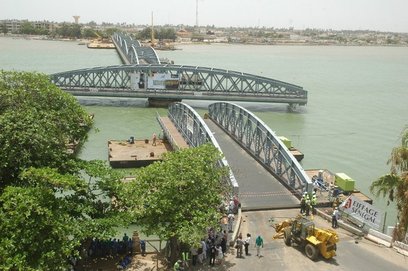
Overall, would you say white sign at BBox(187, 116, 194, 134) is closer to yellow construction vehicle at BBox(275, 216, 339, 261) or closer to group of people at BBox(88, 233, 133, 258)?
group of people at BBox(88, 233, 133, 258)

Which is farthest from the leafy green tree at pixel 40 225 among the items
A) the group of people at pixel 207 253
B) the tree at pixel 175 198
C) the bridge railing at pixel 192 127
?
the bridge railing at pixel 192 127

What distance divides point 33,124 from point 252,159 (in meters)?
16.1

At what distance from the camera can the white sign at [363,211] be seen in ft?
66.7

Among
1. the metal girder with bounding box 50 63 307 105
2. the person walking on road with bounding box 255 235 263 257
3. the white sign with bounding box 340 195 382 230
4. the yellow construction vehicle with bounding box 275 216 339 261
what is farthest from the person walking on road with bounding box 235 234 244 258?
the metal girder with bounding box 50 63 307 105

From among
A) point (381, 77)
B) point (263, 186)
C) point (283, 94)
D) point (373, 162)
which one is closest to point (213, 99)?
point (283, 94)

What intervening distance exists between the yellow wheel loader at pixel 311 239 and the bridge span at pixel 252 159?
3684 mm

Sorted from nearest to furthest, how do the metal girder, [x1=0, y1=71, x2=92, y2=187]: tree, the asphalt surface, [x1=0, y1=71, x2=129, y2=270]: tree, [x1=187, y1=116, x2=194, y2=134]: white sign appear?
1. [x1=0, y1=71, x2=129, y2=270]: tree
2. [x1=0, y1=71, x2=92, y2=187]: tree
3. the asphalt surface
4. [x1=187, y1=116, x2=194, y2=134]: white sign
5. the metal girder

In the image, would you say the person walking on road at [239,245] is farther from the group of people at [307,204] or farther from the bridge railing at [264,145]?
the bridge railing at [264,145]

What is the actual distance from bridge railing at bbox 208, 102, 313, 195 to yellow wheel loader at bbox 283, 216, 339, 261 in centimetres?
456

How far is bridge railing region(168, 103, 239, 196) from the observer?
87.5 feet

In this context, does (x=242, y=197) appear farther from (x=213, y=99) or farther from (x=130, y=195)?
(x=213, y=99)

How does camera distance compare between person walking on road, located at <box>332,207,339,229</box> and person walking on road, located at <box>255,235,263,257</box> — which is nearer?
person walking on road, located at <box>255,235,263,257</box>

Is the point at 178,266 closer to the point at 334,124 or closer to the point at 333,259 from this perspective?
the point at 333,259

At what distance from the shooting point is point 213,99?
59.0m
